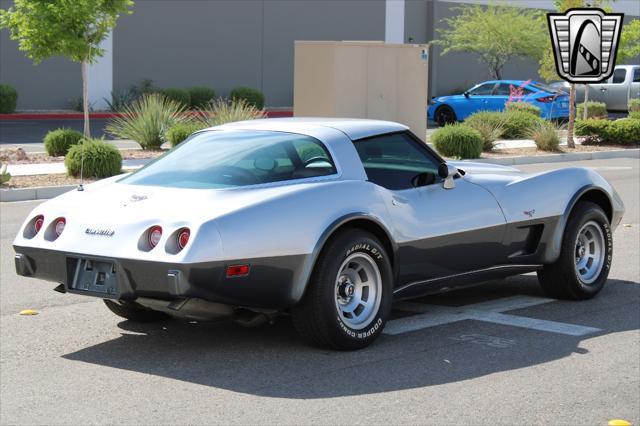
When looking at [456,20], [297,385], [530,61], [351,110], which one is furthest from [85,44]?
[530,61]

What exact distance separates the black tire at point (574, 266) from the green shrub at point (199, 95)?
95.8 ft

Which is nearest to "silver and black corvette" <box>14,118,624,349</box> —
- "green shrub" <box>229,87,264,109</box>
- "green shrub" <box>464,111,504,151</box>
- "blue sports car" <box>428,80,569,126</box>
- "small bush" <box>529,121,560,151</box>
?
"green shrub" <box>464,111,504,151</box>

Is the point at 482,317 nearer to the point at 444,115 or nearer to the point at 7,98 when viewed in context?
the point at 444,115

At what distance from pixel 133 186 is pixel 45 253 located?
2.44ft

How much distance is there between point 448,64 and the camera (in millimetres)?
47500

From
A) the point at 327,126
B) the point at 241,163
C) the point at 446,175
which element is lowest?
the point at 446,175

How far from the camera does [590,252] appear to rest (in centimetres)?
886

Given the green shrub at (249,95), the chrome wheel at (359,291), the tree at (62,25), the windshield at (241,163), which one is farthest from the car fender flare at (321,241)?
the green shrub at (249,95)

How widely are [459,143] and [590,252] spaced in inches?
570

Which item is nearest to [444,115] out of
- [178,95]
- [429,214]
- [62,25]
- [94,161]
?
[178,95]

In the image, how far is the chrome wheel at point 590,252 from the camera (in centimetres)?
875

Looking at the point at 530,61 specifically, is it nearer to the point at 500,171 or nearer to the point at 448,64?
the point at 448,64

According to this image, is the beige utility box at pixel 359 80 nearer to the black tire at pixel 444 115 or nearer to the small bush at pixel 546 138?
the small bush at pixel 546 138

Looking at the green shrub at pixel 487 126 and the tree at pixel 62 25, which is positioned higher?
the tree at pixel 62 25
